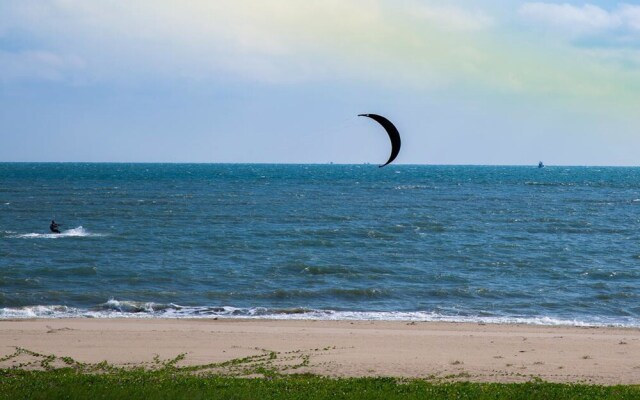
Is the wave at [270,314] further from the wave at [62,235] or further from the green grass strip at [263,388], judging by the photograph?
the wave at [62,235]

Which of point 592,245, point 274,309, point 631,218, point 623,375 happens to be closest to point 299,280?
point 274,309

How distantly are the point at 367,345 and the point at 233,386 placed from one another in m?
6.38

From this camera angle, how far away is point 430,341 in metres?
21.1

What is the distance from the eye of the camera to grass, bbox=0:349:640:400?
14023 millimetres

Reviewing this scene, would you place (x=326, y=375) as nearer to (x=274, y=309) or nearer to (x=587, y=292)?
(x=274, y=309)

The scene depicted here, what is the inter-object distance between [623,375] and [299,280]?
1730 cm

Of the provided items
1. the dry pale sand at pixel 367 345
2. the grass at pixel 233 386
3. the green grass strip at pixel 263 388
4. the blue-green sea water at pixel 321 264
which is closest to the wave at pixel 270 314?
the blue-green sea water at pixel 321 264

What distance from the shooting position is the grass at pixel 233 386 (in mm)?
14023

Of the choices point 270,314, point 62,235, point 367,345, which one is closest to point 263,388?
point 367,345

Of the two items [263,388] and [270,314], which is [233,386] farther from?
[270,314]

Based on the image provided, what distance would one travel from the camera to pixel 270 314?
26.4m

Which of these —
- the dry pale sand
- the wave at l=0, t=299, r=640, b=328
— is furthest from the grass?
the wave at l=0, t=299, r=640, b=328

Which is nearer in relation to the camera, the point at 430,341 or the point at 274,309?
the point at 430,341

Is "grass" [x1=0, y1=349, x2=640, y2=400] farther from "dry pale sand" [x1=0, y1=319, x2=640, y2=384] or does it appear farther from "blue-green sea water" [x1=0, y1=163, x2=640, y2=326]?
"blue-green sea water" [x1=0, y1=163, x2=640, y2=326]
